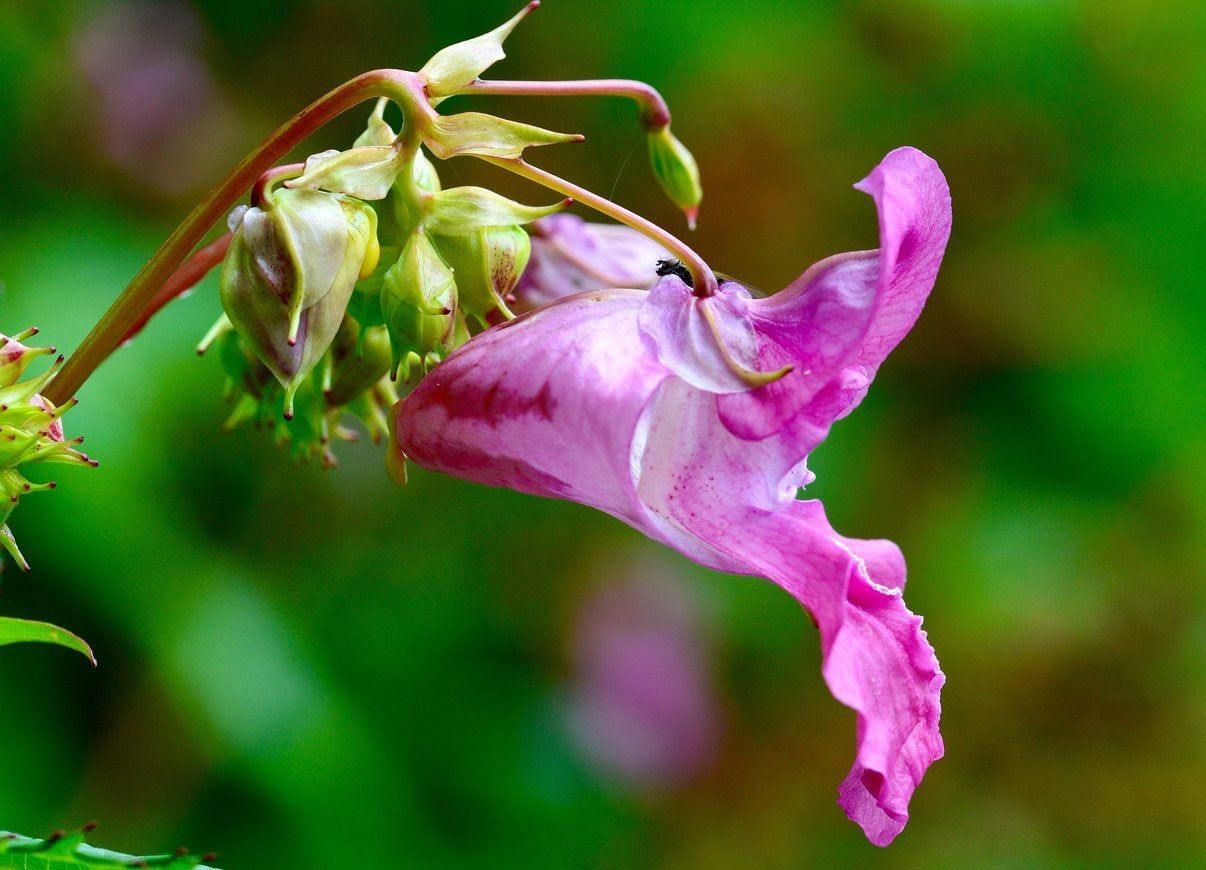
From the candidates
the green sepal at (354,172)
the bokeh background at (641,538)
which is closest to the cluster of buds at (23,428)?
the green sepal at (354,172)

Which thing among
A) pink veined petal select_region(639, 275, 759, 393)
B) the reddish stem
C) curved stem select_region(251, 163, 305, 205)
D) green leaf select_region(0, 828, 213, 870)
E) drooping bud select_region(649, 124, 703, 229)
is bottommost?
green leaf select_region(0, 828, 213, 870)

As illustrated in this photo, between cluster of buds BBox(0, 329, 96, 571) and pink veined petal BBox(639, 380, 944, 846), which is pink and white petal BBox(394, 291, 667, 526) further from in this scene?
cluster of buds BBox(0, 329, 96, 571)

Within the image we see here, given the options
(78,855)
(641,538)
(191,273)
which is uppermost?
(191,273)

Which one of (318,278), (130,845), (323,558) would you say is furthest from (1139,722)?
(318,278)

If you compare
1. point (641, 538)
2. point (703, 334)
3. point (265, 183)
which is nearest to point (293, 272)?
point (265, 183)

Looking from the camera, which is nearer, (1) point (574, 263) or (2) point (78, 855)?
(2) point (78, 855)

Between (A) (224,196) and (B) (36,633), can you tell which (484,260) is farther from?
(B) (36,633)

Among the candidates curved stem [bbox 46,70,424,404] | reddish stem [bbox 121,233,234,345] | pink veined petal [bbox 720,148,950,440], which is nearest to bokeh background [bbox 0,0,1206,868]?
reddish stem [bbox 121,233,234,345]
